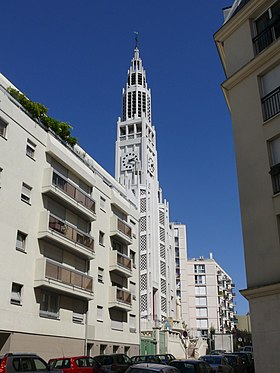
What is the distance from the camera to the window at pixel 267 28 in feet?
57.1

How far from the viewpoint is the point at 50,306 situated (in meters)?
25.9

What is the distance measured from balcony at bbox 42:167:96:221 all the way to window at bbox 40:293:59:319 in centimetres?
575

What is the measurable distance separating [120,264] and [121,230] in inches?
109

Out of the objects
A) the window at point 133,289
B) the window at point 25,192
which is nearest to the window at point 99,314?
the window at point 133,289

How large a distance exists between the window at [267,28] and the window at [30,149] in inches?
540

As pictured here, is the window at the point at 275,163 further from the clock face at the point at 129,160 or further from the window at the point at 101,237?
the clock face at the point at 129,160

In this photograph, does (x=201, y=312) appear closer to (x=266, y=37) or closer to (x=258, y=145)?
Answer: (x=258, y=145)

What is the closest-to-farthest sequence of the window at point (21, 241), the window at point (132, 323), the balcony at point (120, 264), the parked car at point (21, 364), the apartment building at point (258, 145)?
the parked car at point (21, 364) < the apartment building at point (258, 145) < the window at point (21, 241) < the balcony at point (120, 264) < the window at point (132, 323)

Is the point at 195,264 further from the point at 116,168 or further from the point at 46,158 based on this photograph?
the point at 46,158

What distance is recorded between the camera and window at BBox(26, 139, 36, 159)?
83.8ft

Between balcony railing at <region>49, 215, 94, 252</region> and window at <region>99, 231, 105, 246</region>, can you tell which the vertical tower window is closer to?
window at <region>99, 231, 105, 246</region>

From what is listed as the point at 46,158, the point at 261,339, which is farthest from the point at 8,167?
the point at 261,339

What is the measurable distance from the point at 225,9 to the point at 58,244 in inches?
635

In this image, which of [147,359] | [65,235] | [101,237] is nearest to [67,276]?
[65,235]
